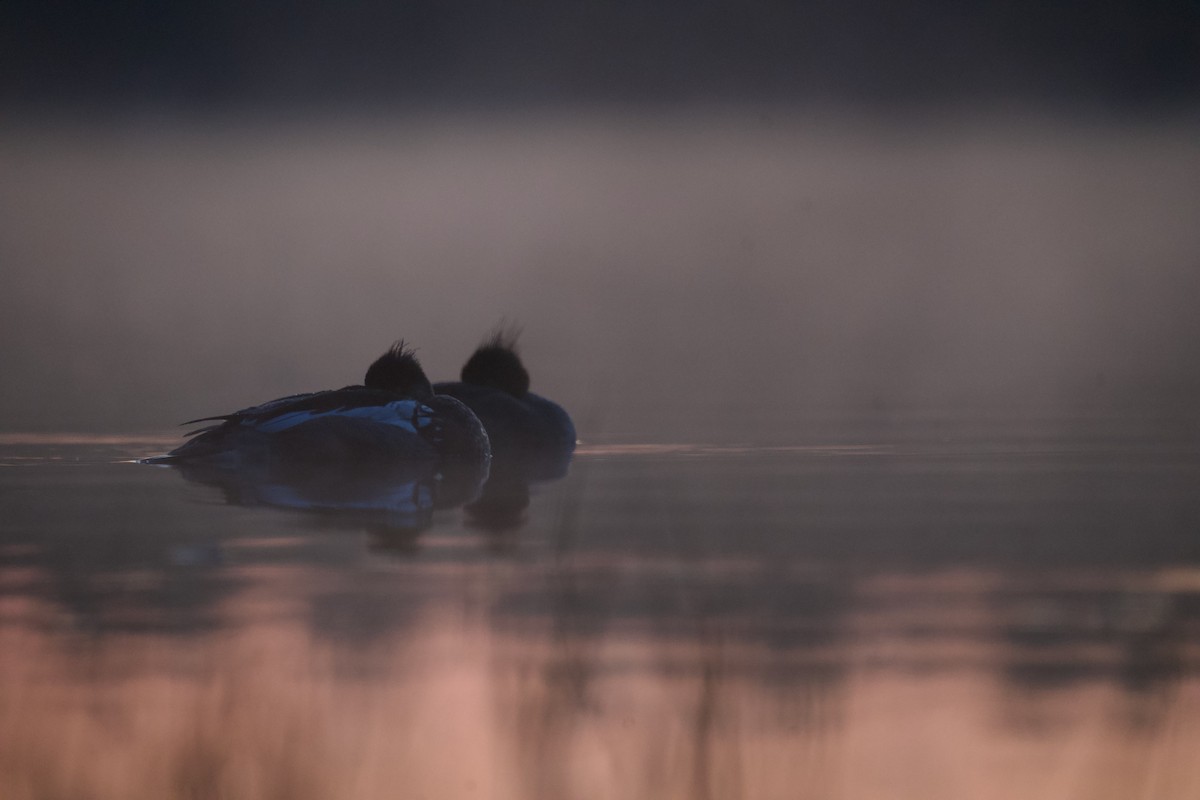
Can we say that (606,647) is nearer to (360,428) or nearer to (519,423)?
(360,428)

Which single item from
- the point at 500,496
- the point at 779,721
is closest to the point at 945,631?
the point at 779,721

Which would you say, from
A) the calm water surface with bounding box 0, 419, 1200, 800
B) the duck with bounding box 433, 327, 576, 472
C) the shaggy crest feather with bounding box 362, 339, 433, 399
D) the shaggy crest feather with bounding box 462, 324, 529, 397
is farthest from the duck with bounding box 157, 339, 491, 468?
the shaggy crest feather with bounding box 462, 324, 529, 397

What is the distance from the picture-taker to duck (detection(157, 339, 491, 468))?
26.0 feet

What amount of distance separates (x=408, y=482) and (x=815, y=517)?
2.16 metres

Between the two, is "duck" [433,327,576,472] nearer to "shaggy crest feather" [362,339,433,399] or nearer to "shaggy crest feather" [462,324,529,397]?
"shaggy crest feather" [462,324,529,397]

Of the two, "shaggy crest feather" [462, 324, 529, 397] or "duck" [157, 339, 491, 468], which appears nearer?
"duck" [157, 339, 491, 468]

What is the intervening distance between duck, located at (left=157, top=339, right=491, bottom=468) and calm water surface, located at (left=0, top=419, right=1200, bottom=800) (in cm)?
116

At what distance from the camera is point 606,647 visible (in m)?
3.89

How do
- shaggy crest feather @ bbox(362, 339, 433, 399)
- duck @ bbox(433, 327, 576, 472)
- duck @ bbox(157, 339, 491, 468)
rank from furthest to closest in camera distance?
duck @ bbox(433, 327, 576, 472)
shaggy crest feather @ bbox(362, 339, 433, 399)
duck @ bbox(157, 339, 491, 468)

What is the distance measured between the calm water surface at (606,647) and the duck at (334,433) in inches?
45.5

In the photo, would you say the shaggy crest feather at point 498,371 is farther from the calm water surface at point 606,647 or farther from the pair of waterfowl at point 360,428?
the calm water surface at point 606,647

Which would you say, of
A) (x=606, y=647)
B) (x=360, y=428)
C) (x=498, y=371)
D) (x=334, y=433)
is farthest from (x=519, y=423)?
(x=606, y=647)

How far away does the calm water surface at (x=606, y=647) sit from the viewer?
306 centimetres

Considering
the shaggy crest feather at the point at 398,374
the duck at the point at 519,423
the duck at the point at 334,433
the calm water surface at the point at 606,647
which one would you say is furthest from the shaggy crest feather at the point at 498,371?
the calm water surface at the point at 606,647
